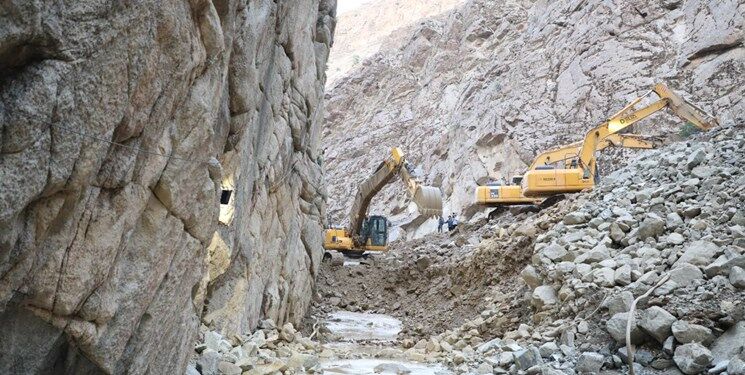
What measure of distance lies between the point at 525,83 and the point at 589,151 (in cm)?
1634

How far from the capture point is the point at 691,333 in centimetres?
635

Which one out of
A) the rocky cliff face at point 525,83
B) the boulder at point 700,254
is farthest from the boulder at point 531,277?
the rocky cliff face at point 525,83

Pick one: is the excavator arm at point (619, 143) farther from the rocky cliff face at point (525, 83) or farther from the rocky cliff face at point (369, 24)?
the rocky cliff face at point (369, 24)

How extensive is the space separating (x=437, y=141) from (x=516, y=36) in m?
10.2

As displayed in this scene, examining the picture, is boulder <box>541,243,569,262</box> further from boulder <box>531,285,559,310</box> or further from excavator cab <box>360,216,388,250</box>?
excavator cab <box>360,216,388,250</box>

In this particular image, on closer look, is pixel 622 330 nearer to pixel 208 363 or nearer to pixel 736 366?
pixel 736 366

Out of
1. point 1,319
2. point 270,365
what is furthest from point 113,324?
point 270,365

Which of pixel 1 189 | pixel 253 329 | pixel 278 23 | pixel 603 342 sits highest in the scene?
pixel 278 23

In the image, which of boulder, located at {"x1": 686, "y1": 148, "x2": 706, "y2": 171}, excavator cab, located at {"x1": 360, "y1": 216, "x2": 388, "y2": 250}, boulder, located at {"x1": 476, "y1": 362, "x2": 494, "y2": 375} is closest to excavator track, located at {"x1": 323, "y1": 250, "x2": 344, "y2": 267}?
excavator cab, located at {"x1": 360, "y1": 216, "x2": 388, "y2": 250}

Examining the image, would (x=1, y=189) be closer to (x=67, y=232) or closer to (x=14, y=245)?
(x=14, y=245)

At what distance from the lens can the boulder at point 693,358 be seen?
598 cm

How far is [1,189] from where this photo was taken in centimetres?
268

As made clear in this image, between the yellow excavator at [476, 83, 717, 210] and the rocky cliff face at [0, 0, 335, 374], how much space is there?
11666 mm

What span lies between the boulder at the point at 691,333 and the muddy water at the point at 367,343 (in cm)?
302
